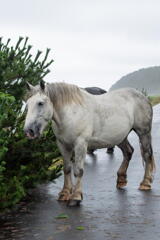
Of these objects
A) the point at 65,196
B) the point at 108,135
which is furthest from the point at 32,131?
the point at 108,135

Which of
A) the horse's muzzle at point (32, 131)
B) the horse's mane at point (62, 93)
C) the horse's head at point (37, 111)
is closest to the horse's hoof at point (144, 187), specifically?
the horse's mane at point (62, 93)

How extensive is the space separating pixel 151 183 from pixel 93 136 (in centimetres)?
240

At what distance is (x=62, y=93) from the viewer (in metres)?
8.30

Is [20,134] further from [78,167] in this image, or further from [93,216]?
[93,216]

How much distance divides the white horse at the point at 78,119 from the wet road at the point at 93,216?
421mm

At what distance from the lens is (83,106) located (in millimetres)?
8609

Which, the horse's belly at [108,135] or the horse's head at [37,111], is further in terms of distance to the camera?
the horse's belly at [108,135]

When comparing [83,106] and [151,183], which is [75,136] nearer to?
[83,106]

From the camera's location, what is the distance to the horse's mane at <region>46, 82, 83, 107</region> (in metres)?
8.16

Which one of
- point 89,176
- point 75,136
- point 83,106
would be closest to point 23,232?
point 75,136

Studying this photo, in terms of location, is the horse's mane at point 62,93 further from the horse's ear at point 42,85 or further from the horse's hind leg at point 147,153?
the horse's hind leg at point 147,153

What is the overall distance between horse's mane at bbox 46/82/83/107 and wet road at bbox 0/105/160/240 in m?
1.81

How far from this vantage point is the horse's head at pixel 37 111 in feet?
25.1

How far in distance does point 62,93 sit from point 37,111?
2.28 feet
